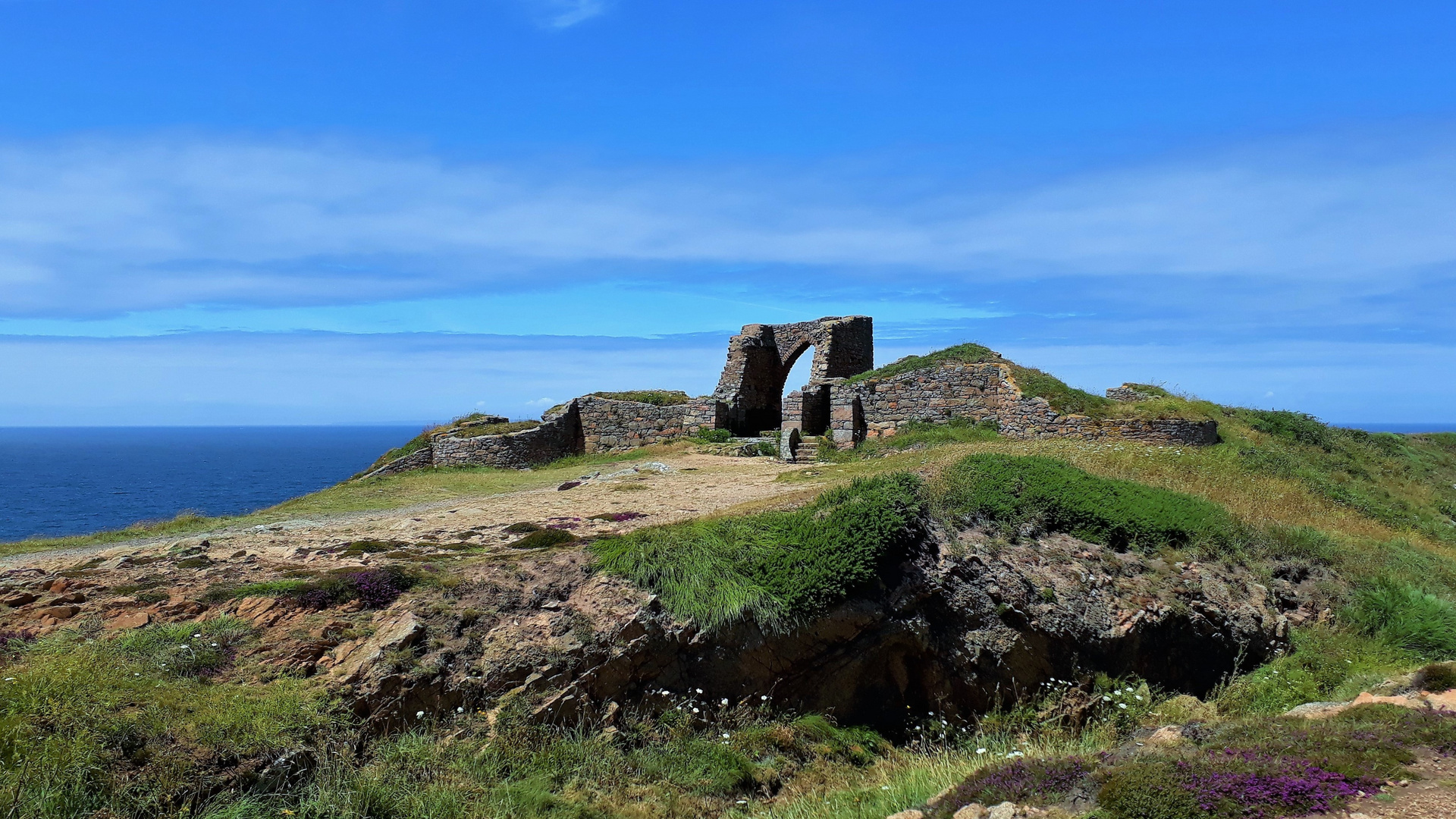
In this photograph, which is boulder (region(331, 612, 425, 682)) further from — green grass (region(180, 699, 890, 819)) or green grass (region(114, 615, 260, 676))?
green grass (region(114, 615, 260, 676))

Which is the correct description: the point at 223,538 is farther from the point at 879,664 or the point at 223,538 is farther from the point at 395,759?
the point at 879,664

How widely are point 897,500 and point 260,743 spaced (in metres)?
6.45

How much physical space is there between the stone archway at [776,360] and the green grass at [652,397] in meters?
1.26

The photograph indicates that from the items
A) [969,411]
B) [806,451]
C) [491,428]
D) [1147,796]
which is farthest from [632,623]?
[491,428]

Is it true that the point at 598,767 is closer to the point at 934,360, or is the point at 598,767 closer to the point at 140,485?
the point at 934,360

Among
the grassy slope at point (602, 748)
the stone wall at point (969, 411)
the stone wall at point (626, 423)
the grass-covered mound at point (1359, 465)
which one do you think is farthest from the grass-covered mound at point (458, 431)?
the grass-covered mound at point (1359, 465)

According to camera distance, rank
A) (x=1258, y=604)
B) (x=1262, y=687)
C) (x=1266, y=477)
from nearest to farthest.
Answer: (x=1262, y=687) → (x=1258, y=604) → (x=1266, y=477)

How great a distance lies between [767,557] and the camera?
8.45 metres

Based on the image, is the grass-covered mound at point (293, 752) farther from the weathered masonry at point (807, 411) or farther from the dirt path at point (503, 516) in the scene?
the weathered masonry at point (807, 411)

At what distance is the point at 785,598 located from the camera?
7.97 metres

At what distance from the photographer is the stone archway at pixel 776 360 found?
2567 cm

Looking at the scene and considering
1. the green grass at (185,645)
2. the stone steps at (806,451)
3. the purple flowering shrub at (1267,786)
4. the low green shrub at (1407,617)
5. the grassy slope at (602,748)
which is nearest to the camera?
the purple flowering shrub at (1267,786)

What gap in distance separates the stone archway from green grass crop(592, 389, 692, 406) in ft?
4.13

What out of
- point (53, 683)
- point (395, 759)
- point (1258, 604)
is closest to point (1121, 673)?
point (1258, 604)
